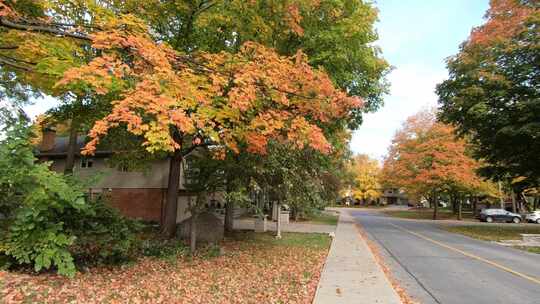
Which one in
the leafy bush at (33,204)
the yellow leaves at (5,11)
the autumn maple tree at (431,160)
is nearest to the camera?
the yellow leaves at (5,11)

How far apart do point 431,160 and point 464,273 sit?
104 feet

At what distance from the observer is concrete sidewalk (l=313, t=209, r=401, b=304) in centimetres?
739

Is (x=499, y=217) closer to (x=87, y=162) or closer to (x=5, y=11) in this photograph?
(x=87, y=162)

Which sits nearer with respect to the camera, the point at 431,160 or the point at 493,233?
the point at 493,233

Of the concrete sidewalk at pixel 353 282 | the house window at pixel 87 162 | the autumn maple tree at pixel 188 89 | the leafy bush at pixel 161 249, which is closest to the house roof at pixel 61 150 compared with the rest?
the house window at pixel 87 162

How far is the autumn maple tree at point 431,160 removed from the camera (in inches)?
1501

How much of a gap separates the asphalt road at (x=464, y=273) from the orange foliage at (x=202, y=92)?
411 centimetres

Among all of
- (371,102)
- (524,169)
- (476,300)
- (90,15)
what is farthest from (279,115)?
(524,169)

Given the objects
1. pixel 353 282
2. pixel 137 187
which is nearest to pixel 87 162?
pixel 137 187

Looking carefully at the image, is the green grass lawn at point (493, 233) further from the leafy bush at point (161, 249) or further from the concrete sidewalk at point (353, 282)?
the leafy bush at point (161, 249)

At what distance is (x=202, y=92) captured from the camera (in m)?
7.16

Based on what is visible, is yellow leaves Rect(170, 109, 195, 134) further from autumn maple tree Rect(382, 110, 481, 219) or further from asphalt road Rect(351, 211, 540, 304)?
autumn maple tree Rect(382, 110, 481, 219)

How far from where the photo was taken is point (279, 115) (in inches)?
310

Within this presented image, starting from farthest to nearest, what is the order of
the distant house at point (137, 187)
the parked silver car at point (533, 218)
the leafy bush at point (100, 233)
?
the parked silver car at point (533, 218)
the distant house at point (137, 187)
the leafy bush at point (100, 233)
